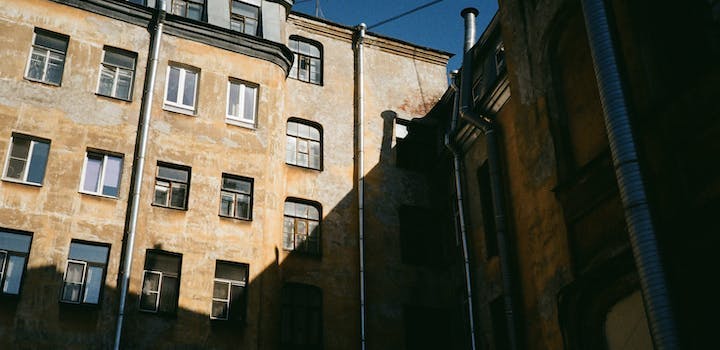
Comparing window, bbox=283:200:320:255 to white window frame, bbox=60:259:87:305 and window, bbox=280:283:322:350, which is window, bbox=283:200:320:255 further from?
white window frame, bbox=60:259:87:305

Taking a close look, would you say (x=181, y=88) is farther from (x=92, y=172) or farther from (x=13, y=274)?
(x=13, y=274)

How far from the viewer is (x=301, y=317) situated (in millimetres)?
19141

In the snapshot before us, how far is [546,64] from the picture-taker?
13.3m

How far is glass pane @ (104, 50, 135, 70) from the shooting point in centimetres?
1909

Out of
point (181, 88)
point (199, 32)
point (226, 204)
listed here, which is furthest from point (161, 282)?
point (199, 32)

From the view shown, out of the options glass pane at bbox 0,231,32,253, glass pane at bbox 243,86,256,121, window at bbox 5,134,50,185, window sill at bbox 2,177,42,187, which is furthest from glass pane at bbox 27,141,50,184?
glass pane at bbox 243,86,256,121

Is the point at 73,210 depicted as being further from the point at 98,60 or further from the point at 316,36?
the point at 316,36

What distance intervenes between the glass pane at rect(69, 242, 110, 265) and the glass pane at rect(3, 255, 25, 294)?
3.55 ft

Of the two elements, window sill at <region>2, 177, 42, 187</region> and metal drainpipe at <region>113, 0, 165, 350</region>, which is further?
window sill at <region>2, 177, 42, 187</region>

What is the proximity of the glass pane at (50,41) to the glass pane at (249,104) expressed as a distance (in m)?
4.99

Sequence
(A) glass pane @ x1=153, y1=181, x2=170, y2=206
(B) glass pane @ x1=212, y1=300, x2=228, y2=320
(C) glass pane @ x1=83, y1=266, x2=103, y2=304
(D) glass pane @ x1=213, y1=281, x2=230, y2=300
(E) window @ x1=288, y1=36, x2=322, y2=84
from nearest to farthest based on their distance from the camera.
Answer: (C) glass pane @ x1=83, y1=266, x2=103, y2=304
(B) glass pane @ x1=212, y1=300, x2=228, y2=320
(D) glass pane @ x1=213, y1=281, x2=230, y2=300
(A) glass pane @ x1=153, y1=181, x2=170, y2=206
(E) window @ x1=288, y1=36, x2=322, y2=84

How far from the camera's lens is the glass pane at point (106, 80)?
18.6 m

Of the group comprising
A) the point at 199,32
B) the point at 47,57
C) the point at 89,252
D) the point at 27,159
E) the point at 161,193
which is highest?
the point at 199,32

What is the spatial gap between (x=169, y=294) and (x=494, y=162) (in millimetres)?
8722
